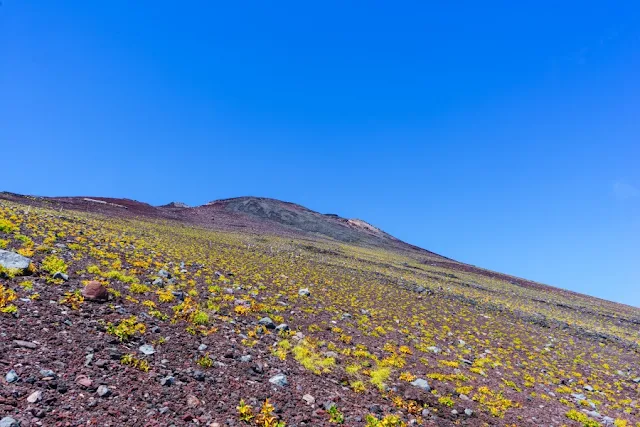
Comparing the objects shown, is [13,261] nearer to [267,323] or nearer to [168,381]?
[168,381]

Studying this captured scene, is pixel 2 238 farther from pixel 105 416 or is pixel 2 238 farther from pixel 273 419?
pixel 273 419

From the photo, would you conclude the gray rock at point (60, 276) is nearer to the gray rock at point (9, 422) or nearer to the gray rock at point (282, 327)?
the gray rock at point (9, 422)

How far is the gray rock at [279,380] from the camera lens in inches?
434

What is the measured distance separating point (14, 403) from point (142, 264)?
13.0 metres

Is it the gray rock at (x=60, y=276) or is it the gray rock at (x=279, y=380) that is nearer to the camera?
the gray rock at (x=279, y=380)

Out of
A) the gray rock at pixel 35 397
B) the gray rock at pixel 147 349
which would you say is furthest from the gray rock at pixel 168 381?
the gray rock at pixel 35 397

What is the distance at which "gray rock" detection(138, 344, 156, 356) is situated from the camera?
10582 mm

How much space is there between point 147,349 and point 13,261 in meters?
7.42

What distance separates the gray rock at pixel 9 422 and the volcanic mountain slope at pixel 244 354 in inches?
8.6

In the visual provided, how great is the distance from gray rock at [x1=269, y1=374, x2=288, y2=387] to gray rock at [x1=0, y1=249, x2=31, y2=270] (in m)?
10.5

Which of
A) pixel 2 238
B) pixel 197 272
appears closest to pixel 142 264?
pixel 197 272

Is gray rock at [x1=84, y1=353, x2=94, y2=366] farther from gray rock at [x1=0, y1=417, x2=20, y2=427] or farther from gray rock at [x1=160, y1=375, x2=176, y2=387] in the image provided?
gray rock at [x1=0, y1=417, x2=20, y2=427]

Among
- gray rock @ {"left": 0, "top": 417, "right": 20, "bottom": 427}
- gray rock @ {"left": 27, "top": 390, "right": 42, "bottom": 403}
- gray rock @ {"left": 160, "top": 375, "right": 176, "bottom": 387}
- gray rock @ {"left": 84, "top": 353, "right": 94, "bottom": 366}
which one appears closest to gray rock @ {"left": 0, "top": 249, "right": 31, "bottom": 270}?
gray rock @ {"left": 84, "top": 353, "right": 94, "bottom": 366}

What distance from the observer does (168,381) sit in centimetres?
958
